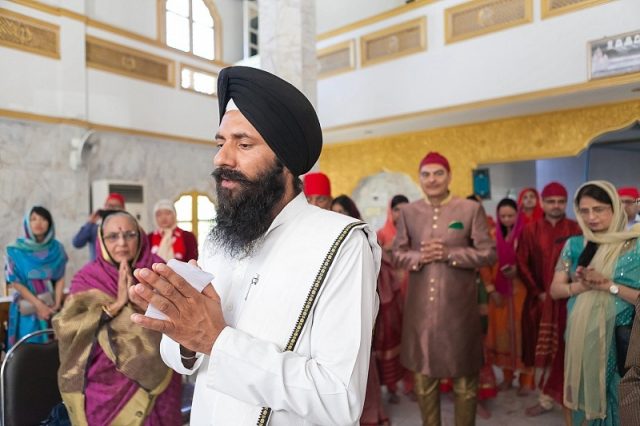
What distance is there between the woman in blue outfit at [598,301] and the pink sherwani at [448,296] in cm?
48

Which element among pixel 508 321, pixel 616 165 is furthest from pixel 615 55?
pixel 616 165

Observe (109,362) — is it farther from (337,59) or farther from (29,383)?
(337,59)

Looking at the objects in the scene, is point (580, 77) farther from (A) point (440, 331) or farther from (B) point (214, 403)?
(B) point (214, 403)

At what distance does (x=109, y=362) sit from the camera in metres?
2.05

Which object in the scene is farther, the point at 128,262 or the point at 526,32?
the point at 526,32

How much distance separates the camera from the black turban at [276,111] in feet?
3.69

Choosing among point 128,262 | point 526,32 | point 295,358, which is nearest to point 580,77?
point 526,32

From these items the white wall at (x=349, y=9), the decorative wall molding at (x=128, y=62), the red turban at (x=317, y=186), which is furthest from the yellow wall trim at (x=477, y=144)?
A: the red turban at (x=317, y=186)

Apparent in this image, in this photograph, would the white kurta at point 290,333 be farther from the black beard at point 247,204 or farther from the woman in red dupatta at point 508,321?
the woman in red dupatta at point 508,321

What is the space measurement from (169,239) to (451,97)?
4.27 metres

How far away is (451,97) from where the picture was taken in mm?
6430

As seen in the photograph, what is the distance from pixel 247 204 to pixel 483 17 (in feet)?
20.1

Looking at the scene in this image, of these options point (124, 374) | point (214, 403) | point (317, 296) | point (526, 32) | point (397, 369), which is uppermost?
point (526, 32)

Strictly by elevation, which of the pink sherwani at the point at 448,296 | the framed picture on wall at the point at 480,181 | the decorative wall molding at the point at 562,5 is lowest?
the pink sherwani at the point at 448,296
